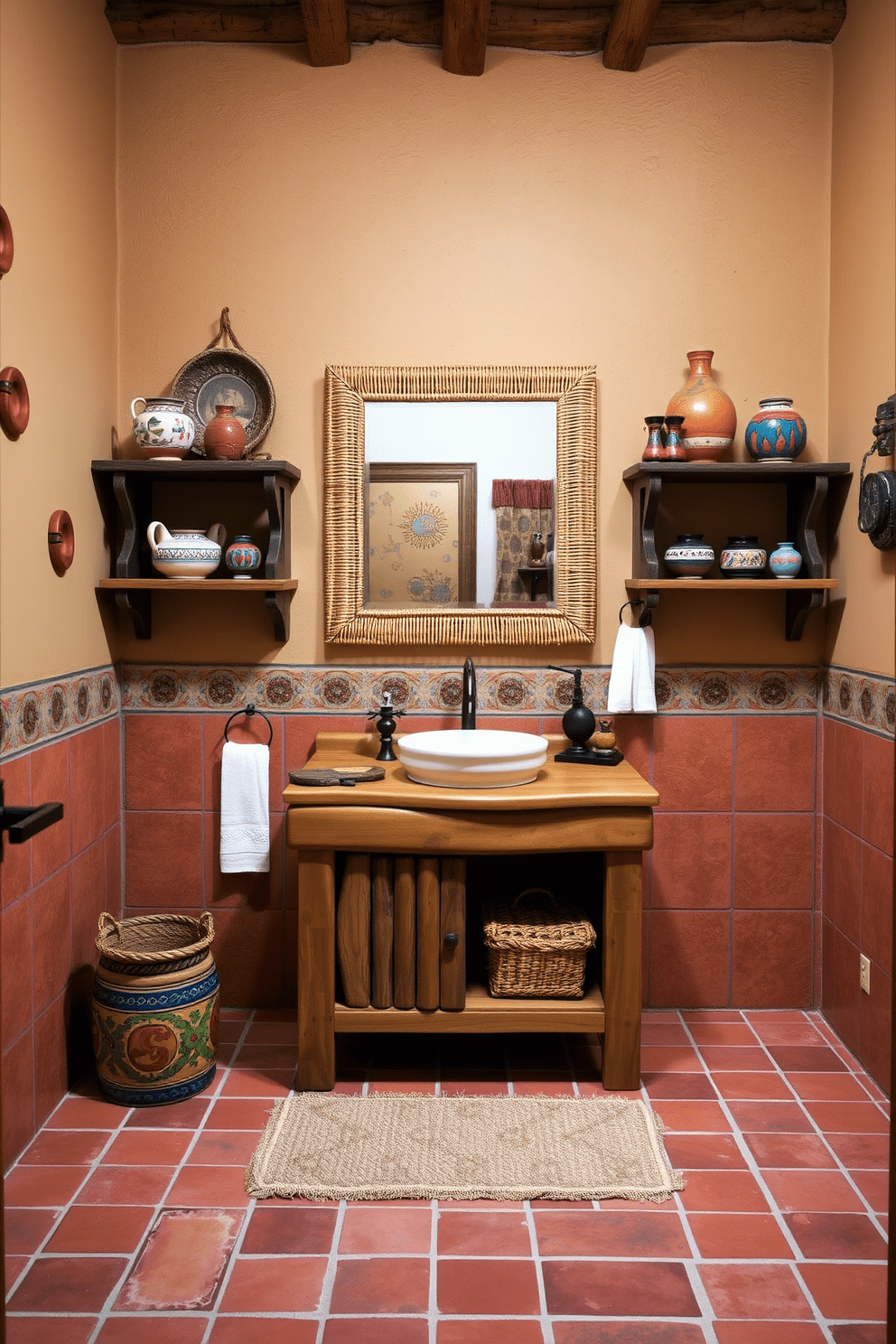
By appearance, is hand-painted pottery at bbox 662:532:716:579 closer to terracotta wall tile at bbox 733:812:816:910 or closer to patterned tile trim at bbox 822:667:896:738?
patterned tile trim at bbox 822:667:896:738

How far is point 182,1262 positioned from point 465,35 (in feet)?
9.37

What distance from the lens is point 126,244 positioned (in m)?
2.96

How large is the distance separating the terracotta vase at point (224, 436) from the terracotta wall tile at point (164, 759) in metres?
0.74

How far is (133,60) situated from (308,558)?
4.64 ft

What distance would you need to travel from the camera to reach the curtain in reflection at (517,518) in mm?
2957

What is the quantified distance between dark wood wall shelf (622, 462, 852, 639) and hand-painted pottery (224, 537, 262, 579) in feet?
3.26

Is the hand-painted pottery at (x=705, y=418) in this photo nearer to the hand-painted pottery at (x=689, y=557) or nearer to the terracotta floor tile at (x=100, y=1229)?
the hand-painted pottery at (x=689, y=557)

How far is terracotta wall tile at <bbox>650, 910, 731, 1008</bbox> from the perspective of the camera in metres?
3.06

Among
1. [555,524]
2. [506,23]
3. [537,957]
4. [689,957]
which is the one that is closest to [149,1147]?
[537,957]

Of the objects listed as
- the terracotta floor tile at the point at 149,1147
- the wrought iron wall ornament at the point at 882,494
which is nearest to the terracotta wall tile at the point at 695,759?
the wrought iron wall ornament at the point at 882,494

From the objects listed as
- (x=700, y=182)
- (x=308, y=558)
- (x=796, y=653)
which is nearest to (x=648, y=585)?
(x=796, y=653)

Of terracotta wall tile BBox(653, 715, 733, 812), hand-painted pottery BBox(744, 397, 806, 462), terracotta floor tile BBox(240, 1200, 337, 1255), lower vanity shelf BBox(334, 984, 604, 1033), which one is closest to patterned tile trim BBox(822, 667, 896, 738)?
terracotta wall tile BBox(653, 715, 733, 812)

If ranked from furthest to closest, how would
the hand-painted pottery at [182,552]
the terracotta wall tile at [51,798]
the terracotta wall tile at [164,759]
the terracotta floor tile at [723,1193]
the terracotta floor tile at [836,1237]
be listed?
1. the terracotta wall tile at [164,759]
2. the hand-painted pottery at [182,552]
3. the terracotta wall tile at [51,798]
4. the terracotta floor tile at [723,1193]
5. the terracotta floor tile at [836,1237]

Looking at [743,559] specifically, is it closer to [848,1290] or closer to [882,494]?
[882,494]
